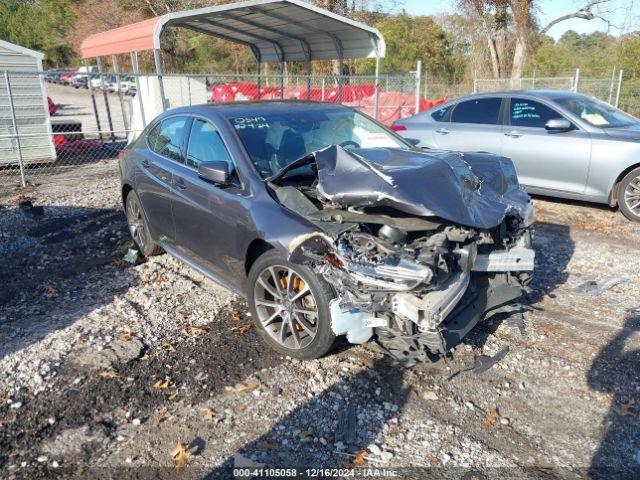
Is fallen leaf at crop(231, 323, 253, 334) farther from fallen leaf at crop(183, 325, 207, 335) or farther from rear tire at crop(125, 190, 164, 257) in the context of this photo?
rear tire at crop(125, 190, 164, 257)

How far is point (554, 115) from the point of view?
24.1 feet

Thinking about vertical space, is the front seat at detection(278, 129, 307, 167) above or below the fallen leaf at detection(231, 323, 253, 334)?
above

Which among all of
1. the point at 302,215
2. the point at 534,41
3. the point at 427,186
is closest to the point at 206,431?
the point at 302,215

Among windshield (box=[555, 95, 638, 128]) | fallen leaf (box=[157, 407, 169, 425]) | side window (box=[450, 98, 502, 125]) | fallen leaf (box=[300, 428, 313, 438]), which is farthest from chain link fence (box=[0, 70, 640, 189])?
fallen leaf (box=[300, 428, 313, 438])

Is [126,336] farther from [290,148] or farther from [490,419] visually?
[490,419]

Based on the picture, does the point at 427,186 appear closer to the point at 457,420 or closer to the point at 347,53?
the point at 457,420

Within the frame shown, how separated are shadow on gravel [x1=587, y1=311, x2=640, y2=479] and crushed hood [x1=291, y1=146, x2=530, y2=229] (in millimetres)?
1203

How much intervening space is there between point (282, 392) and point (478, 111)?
624 centimetres

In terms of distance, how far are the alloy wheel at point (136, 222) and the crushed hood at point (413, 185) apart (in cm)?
277

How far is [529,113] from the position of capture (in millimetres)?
7629

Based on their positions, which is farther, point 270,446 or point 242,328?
point 242,328

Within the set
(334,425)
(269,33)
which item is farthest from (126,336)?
(269,33)

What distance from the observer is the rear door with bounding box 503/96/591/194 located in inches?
277

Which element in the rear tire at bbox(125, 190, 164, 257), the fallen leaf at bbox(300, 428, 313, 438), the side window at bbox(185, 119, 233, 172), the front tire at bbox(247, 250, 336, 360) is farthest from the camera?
the rear tire at bbox(125, 190, 164, 257)
